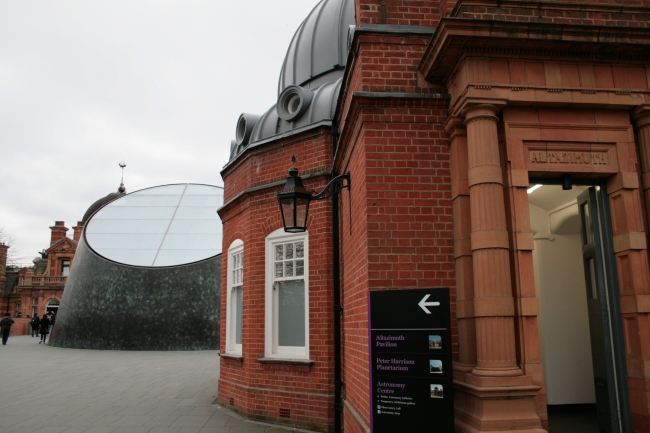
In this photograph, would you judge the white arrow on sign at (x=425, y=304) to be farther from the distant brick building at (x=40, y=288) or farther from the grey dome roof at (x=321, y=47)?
the distant brick building at (x=40, y=288)

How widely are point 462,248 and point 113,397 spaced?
32.5 feet

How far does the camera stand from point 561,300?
25.5 ft

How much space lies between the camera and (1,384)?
1389cm

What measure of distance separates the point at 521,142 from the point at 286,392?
5773 millimetres

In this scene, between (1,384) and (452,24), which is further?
(1,384)

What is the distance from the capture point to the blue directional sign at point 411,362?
4543 millimetres

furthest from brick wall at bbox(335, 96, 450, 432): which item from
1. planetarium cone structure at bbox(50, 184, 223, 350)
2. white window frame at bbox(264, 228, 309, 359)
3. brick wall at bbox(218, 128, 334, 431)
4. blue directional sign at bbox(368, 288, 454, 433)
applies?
planetarium cone structure at bbox(50, 184, 223, 350)

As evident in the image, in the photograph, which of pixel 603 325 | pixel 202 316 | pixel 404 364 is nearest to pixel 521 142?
pixel 603 325

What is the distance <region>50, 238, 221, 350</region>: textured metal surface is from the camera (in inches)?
968

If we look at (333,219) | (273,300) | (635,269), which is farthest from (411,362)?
(273,300)

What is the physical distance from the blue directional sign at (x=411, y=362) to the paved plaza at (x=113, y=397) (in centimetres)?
438

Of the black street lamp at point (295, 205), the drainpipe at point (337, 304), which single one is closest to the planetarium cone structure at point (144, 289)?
A: the drainpipe at point (337, 304)

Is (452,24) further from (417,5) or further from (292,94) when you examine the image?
(292,94)

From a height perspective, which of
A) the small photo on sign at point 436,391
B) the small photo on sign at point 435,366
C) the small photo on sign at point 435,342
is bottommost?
the small photo on sign at point 436,391
